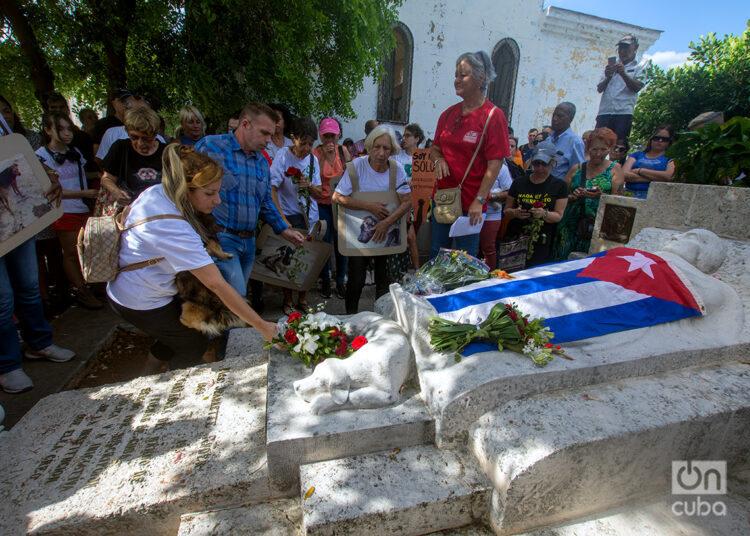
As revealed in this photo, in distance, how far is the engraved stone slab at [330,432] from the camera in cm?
183

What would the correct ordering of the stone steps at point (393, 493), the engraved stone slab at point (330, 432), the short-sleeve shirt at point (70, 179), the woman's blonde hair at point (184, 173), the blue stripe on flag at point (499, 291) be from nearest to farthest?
the stone steps at point (393, 493) → the engraved stone slab at point (330, 432) → the woman's blonde hair at point (184, 173) → the blue stripe on flag at point (499, 291) → the short-sleeve shirt at point (70, 179)

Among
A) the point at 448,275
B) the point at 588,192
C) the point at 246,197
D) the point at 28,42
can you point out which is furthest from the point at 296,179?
the point at 28,42

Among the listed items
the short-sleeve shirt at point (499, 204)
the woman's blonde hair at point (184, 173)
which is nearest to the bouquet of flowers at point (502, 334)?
the woman's blonde hair at point (184, 173)

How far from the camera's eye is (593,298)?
2.52 meters

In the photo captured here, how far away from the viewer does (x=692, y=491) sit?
1.98m

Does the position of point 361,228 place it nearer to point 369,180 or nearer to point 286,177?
point 369,180

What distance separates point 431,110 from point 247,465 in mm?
10966

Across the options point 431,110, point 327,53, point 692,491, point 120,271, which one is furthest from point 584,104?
point 120,271

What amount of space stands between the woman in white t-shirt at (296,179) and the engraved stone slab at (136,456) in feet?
6.16

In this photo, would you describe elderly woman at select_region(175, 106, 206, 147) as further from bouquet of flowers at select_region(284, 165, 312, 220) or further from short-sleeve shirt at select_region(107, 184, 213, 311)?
short-sleeve shirt at select_region(107, 184, 213, 311)

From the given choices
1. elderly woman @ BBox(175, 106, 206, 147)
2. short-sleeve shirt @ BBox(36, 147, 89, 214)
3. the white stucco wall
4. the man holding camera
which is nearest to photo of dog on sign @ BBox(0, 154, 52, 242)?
short-sleeve shirt @ BBox(36, 147, 89, 214)

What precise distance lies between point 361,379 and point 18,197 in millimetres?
2706

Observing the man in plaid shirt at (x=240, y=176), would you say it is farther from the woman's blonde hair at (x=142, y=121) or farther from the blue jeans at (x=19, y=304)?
the blue jeans at (x=19, y=304)

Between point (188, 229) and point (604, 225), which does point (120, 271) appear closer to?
point (188, 229)
